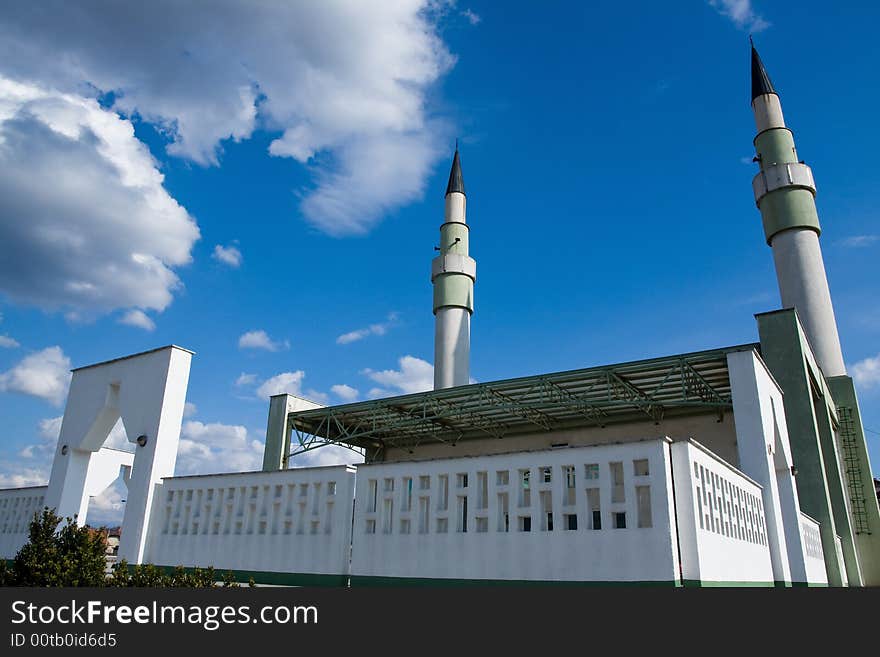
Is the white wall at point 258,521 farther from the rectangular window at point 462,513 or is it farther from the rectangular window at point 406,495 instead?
the rectangular window at point 462,513

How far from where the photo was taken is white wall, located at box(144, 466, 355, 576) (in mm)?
14211

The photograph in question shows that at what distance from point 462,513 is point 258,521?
18.8ft

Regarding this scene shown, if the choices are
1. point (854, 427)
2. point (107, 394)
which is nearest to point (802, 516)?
point (854, 427)

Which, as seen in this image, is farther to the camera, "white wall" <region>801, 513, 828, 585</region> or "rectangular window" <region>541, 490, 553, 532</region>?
"white wall" <region>801, 513, 828, 585</region>

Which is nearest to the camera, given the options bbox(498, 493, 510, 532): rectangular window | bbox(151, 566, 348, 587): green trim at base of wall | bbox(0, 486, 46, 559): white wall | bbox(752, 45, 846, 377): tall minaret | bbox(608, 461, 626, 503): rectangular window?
bbox(608, 461, 626, 503): rectangular window

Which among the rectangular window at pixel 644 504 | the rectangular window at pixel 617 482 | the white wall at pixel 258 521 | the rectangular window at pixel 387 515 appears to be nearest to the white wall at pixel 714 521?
the rectangular window at pixel 644 504

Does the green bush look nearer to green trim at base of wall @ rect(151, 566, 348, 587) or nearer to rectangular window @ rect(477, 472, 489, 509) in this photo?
green trim at base of wall @ rect(151, 566, 348, 587)

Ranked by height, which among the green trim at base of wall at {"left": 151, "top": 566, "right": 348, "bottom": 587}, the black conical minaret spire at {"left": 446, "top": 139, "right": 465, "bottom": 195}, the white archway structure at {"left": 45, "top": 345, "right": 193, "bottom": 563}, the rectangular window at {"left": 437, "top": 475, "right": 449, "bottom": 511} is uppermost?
the black conical minaret spire at {"left": 446, "top": 139, "right": 465, "bottom": 195}

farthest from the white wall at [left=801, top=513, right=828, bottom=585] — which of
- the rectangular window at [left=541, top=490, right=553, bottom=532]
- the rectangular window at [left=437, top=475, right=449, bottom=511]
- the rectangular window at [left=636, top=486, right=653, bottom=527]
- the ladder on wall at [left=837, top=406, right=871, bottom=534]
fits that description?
the rectangular window at [left=437, top=475, right=449, bottom=511]

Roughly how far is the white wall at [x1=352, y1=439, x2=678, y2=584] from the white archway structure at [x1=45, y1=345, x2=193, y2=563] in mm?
6969

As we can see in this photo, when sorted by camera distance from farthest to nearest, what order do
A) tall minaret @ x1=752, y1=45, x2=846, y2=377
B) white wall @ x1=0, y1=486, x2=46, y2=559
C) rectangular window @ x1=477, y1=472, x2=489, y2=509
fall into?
1. tall minaret @ x1=752, y1=45, x2=846, y2=377
2. white wall @ x1=0, y1=486, x2=46, y2=559
3. rectangular window @ x1=477, y1=472, x2=489, y2=509

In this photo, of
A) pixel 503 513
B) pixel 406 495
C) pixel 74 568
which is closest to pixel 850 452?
pixel 503 513

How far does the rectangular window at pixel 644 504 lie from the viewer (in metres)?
11.1

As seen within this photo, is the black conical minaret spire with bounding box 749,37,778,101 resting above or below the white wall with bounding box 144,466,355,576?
above
